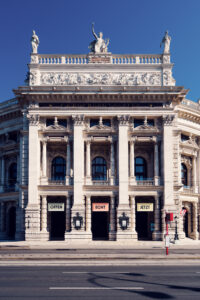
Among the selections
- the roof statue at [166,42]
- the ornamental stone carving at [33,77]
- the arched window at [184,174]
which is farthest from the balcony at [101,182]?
the roof statue at [166,42]

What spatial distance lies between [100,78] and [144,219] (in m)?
17.8

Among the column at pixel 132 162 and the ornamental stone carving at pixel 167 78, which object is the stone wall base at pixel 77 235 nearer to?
the column at pixel 132 162

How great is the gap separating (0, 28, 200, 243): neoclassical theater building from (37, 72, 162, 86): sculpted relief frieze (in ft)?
0.39

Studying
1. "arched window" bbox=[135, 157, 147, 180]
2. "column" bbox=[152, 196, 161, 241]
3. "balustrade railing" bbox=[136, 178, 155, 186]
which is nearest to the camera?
"column" bbox=[152, 196, 161, 241]

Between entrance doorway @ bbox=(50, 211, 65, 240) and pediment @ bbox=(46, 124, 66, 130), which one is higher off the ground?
pediment @ bbox=(46, 124, 66, 130)

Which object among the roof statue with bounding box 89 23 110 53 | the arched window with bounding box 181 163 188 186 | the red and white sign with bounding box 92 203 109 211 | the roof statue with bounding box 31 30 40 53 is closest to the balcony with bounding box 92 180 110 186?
the red and white sign with bounding box 92 203 109 211

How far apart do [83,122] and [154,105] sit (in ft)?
28.4

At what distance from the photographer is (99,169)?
44469 millimetres

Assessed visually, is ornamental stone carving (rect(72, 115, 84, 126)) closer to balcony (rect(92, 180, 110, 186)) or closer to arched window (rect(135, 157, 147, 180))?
balcony (rect(92, 180, 110, 186))

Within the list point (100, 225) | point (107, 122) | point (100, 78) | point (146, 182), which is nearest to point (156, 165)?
point (146, 182)

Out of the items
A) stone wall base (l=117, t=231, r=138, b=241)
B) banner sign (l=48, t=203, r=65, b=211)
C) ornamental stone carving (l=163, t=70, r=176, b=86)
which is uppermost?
ornamental stone carving (l=163, t=70, r=176, b=86)

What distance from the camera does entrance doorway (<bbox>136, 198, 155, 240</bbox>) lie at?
41062 millimetres
